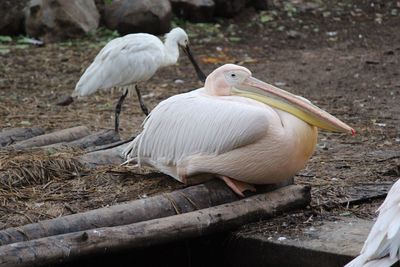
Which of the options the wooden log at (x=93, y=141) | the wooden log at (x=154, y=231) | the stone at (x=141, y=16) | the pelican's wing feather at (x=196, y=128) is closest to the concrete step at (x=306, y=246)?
the wooden log at (x=154, y=231)

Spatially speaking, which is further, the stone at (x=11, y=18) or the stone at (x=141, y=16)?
the stone at (x=11, y=18)

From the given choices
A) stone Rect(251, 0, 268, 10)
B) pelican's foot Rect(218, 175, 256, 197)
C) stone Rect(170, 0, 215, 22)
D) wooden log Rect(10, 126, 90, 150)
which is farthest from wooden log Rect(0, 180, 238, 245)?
stone Rect(251, 0, 268, 10)

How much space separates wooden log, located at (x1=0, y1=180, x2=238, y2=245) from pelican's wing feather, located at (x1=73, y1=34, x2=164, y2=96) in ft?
9.47

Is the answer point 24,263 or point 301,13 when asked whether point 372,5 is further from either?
point 24,263

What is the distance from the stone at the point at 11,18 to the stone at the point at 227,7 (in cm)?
259

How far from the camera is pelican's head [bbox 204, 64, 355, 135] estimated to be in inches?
200

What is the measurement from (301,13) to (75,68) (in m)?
3.85

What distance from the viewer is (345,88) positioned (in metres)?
9.30

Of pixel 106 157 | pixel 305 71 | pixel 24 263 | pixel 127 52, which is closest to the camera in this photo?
pixel 24 263

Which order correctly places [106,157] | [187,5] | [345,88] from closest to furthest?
[106,157]
[345,88]
[187,5]

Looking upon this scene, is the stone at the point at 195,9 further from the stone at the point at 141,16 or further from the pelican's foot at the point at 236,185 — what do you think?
the pelican's foot at the point at 236,185

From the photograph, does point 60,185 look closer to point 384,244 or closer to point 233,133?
point 233,133

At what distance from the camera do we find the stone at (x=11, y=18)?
11883mm

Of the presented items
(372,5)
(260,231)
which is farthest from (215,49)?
(260,231)
